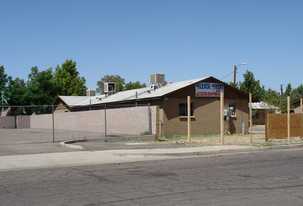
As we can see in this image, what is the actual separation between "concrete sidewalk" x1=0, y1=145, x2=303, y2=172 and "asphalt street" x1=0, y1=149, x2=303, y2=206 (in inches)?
36.1

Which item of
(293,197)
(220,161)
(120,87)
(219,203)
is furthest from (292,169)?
(120,87)

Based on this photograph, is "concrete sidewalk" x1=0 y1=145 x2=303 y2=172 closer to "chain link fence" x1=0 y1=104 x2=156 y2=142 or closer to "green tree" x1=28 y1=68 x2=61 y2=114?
"chain link fence" x1=0 y1=104 x2=156 y2=142

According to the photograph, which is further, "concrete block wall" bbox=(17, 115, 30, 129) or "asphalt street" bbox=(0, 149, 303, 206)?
"concrete block wall" bbox=(17, 115, 30, 129)

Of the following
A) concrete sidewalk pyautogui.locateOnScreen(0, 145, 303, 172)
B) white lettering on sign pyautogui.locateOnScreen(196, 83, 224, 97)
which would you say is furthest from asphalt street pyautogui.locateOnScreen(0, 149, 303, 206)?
white lettering on sign pyautogui.locateOnScreen(196, 83, 224, 97)

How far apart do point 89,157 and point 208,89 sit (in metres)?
16.5

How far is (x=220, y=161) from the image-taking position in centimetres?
1216

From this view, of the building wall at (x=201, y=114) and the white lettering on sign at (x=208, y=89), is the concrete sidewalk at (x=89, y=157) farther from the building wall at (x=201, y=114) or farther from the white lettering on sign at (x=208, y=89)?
the white lettering on sign at (x=208, y=89)

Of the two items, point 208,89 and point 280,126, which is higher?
point 208,89

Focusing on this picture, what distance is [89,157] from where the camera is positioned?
13.2 metres

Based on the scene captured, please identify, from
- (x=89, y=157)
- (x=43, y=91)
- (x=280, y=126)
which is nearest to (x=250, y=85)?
(x=43, y=91)

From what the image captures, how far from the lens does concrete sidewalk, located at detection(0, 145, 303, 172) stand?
11.6 metres

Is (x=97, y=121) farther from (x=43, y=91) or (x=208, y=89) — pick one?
(x=43, y=91)

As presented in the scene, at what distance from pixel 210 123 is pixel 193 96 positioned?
2609mm

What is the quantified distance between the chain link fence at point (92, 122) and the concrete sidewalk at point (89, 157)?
6259 mm
